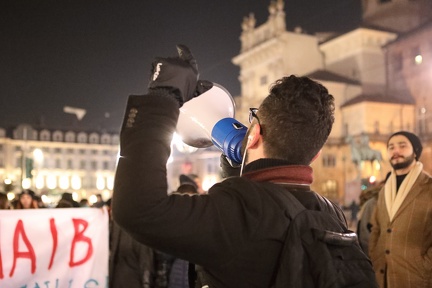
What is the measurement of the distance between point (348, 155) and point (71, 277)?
142 ft

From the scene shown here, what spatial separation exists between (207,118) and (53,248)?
2.42m

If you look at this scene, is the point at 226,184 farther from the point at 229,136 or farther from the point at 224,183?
the point at 229,136

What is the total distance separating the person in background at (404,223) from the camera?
444 centimetres

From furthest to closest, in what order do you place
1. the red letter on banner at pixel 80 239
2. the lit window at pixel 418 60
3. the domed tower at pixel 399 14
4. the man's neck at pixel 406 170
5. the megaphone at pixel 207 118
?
1. the domed tower at pixel 399 14
2. the lit window at pixel 418 60
3. the man's neck at pixel 406 170
4. the red letter on banner at pixel 80 239
5. the megaphone at pixel 207 118

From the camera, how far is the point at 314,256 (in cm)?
161

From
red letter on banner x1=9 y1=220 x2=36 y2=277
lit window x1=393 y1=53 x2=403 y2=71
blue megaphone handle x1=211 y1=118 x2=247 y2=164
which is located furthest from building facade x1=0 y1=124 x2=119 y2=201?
blue megaphone handle x1=211 y1=118 x2=247 y2=164

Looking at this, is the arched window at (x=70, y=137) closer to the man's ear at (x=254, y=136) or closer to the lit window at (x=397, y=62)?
the lit window at (x=397, y=62)

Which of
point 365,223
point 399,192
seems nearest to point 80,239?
point 399,192

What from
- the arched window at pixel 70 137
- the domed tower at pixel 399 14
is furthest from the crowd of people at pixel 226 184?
the arched window at pixel 70 137

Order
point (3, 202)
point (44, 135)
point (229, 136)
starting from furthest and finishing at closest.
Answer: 1. point (44, 135)
2. point (3, 202)
3. point (229, 136)

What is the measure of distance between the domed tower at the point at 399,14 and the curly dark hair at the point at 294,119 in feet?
167

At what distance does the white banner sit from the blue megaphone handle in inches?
94.6

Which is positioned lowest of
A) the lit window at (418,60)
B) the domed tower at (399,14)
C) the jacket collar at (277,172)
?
A: the jacket collar at (277,172)

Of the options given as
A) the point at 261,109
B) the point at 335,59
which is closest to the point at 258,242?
the point at 261,109
